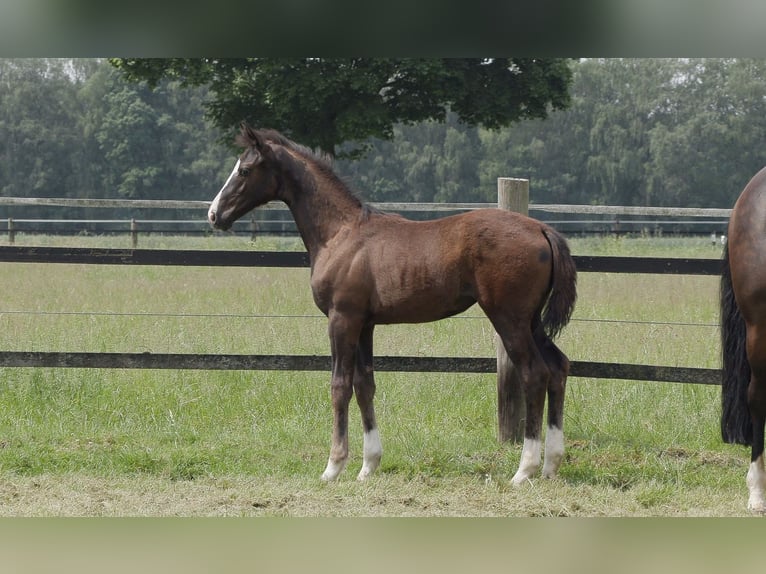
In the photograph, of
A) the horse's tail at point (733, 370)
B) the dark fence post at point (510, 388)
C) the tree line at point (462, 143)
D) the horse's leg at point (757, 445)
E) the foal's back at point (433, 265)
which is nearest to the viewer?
the horse's leg at point (757, 445)

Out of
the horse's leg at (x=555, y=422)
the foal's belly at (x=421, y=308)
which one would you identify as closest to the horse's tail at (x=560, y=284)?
the horse's leg at (x=555, y=422)

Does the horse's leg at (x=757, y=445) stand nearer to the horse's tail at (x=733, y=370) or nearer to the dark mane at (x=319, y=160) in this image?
the horse's tail at (x=733, y=370)

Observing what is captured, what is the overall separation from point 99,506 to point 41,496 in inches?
15.7

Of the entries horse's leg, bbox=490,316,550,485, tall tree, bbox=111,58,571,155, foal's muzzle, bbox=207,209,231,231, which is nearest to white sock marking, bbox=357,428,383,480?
horse's leg, bbox=490,316,550,485

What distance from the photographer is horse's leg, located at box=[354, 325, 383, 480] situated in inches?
193

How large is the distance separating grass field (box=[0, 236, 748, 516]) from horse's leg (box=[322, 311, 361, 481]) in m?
0.25

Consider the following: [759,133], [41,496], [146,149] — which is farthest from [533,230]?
[146,149]

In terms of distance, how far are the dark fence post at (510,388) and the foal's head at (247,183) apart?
1.57 meters

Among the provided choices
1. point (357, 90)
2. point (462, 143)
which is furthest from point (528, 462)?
point (462, 143)

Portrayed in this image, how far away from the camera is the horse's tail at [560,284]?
4637mm

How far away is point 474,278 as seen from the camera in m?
4.71

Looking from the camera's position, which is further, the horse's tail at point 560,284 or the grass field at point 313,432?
the horse's tail at point 560,284

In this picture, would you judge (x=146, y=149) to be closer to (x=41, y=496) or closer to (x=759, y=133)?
(x=759, y=133)

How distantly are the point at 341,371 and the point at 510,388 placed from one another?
1326 mm
